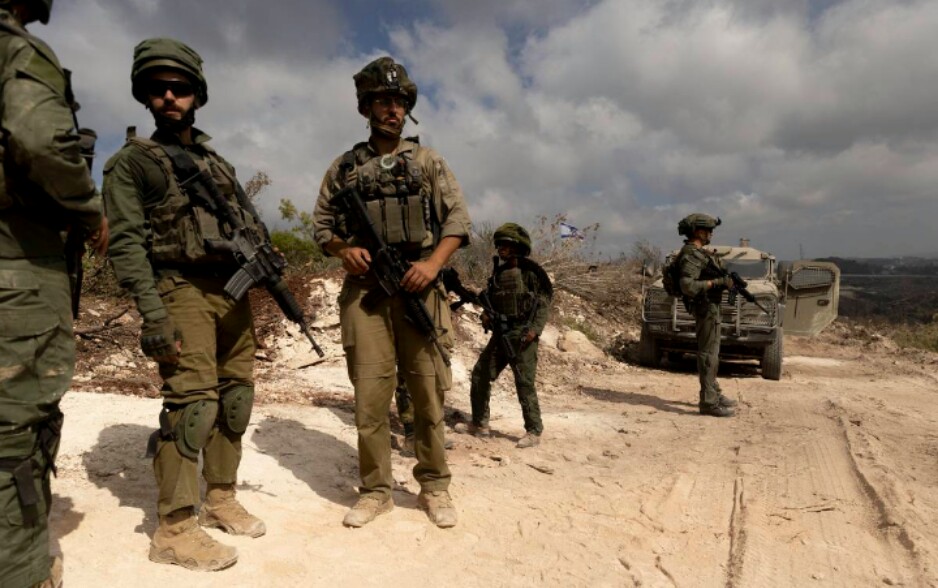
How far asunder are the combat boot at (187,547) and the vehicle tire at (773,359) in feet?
25.3

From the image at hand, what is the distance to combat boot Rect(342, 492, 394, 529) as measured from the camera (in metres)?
2.90

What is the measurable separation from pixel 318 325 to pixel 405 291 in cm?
488

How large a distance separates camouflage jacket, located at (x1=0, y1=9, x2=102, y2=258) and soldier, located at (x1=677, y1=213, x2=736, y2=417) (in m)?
5.62

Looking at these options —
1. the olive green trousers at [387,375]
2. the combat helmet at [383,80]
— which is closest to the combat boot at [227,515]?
the olive green trousers at [387,375]

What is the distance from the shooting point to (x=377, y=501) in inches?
120

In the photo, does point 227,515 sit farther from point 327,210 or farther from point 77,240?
point 327,210

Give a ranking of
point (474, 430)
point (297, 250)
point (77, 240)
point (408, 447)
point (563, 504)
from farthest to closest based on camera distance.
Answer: point (297, 250), point (474, 430), point (408, 447), point (563, 504), point (77, 240)

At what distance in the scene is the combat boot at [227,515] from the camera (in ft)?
8.83

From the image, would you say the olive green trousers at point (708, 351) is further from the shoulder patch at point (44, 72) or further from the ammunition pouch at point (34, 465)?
the shoulder patch at point (44, 72)

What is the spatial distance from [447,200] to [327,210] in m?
0.63

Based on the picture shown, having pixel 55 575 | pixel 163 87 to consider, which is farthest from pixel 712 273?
pixel 55 575

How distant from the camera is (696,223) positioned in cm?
633

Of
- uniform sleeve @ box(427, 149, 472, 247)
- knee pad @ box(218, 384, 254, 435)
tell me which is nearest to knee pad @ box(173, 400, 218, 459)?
knee pad @ box(218, 384, 254, 435)

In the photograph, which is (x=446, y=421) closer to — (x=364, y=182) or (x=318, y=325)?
(x=318, y=325)
